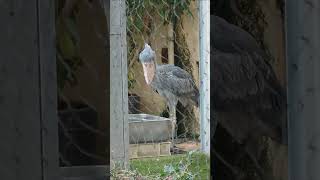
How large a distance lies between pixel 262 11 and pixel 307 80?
0.09m

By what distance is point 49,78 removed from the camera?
19.0 inches

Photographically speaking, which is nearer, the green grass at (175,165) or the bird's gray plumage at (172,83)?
the green grass at (175,165)

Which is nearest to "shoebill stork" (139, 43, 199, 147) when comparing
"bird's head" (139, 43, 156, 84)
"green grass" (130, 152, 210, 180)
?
"bird's head" (139, 43, 156, 84)

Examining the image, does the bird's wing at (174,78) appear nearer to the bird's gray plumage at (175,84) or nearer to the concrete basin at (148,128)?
the bird's gray plumage at (175,84)

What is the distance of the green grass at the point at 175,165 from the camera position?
1395mm

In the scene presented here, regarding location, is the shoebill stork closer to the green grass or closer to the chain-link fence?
the chain-link fence

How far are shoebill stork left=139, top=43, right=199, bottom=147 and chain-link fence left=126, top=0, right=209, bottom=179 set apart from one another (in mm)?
18

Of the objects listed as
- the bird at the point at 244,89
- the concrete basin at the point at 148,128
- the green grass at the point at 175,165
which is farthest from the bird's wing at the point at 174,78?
the bird at the point at 244,89

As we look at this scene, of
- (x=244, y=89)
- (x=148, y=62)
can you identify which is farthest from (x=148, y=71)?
(x=244, y=89)

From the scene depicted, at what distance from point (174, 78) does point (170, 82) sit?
0.02 m

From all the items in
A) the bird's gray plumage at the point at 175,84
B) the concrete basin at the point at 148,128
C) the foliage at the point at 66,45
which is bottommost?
the concrete basin at the point at 148,128

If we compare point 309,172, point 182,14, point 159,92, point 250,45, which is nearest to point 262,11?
point 250,45

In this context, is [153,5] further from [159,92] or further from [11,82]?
[11,82]

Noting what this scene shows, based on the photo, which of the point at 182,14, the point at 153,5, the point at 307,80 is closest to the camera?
the point at 307,80
